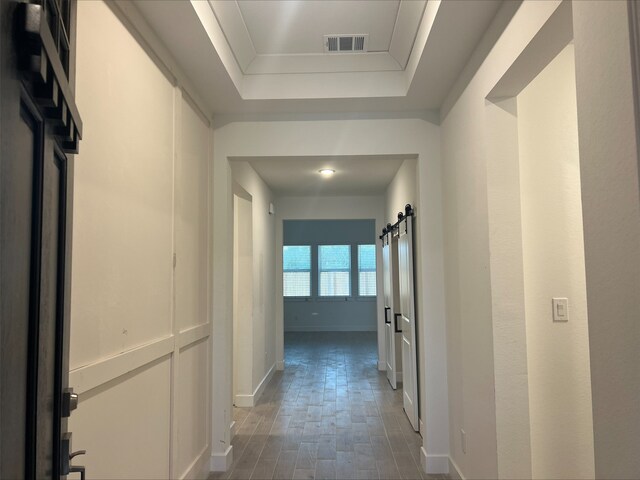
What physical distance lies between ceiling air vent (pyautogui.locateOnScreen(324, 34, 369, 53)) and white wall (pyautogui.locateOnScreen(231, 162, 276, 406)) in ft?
5.47

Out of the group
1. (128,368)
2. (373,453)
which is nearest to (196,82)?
(128,368)

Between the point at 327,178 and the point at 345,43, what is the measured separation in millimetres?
3046

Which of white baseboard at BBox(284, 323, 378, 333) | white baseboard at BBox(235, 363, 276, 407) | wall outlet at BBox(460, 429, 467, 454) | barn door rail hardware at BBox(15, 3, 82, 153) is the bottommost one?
white baseboard at BBox(284, 323, 378, 333)

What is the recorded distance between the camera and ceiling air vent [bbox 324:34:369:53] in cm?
278

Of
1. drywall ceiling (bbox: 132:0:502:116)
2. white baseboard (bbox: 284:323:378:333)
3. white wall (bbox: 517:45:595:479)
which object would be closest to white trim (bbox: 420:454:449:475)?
white wall (bbox: 517:45:595:479)

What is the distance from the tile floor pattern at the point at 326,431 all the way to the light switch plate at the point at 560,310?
1.49 meters

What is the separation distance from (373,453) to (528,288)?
6.55 ft

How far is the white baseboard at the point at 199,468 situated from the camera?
8.90ft

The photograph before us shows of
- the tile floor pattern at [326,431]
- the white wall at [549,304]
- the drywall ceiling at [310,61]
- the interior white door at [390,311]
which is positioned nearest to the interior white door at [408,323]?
the tile floor pattern at [326,431]

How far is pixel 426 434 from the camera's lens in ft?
10.6

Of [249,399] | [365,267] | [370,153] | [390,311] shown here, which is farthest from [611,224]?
[365,267]

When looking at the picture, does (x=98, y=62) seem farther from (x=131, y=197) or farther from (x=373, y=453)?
(x=373, y=453)

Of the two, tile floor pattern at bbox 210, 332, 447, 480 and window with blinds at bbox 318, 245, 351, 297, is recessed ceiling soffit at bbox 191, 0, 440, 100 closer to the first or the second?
tile floor pattern at bbox 210, 332, 447, 480

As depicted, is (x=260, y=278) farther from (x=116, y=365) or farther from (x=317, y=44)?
(x=116, y=365)
